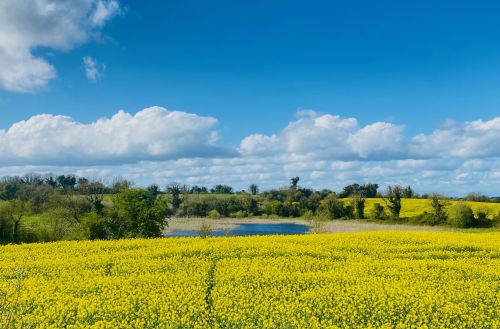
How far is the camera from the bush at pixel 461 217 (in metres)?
83.9

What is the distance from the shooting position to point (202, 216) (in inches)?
5635

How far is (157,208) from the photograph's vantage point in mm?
44906

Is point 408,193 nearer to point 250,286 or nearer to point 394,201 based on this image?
point 394,201

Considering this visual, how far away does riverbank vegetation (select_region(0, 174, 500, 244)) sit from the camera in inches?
1745

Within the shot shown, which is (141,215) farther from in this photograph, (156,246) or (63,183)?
(63,183)

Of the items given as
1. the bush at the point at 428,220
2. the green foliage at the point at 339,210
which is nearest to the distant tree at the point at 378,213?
the green foliage at the point at 339,210

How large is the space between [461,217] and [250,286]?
8035 centimetres

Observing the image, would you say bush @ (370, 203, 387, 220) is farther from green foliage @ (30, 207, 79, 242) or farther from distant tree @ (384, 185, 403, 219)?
green foliage @ (30, 207, 79, 242)

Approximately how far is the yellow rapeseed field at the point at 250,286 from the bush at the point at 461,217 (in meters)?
67.2

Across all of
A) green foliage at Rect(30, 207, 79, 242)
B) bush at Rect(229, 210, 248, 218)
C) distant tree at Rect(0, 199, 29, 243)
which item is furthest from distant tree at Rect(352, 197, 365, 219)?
distant tree at Rect(0, 199, 29, 243)

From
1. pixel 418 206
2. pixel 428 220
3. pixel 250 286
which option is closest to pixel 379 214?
pixel 418 206

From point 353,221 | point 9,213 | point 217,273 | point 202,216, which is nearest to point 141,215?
point 9,213

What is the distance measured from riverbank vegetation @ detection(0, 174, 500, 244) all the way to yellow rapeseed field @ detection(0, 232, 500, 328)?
2177 cm

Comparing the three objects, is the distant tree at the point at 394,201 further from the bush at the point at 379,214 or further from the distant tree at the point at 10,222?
the distant tree at the point at 10,222
